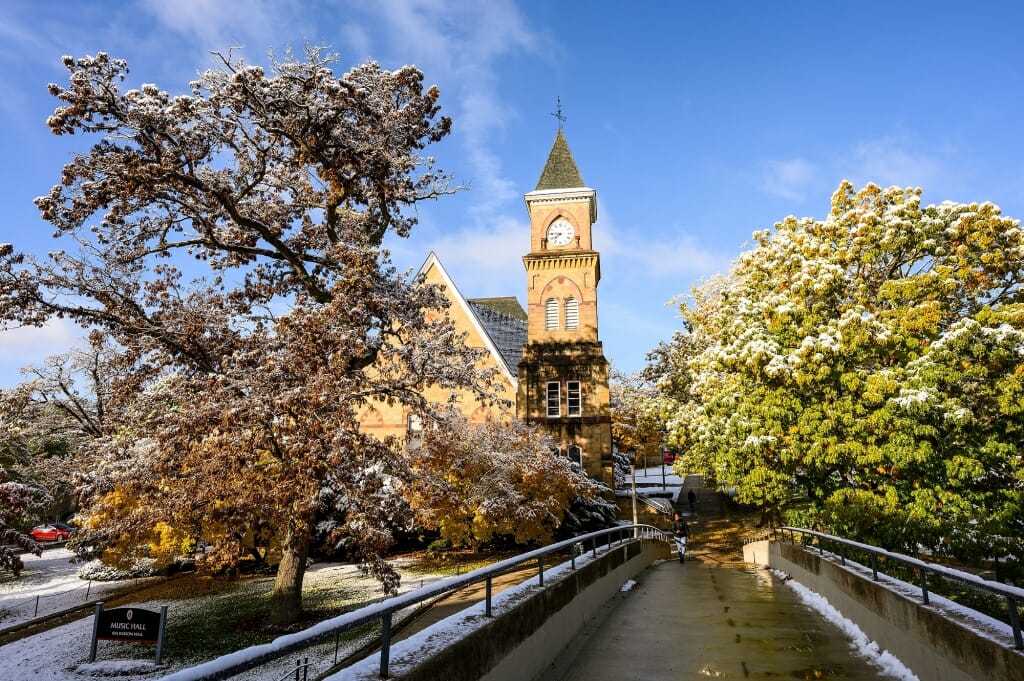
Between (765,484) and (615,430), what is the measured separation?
30.4 m

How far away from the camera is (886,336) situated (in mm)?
15383

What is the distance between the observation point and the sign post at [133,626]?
1301 centimetres

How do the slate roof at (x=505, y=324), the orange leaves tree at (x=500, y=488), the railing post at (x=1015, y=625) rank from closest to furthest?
the railing post at (x=1015, y=625)
the orange leaves tree at (x=500, y=488)
the slate roof at (x=505, y=324)

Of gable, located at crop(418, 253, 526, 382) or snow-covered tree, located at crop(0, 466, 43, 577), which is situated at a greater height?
gable, located at crop(418, 253, 526, 382)

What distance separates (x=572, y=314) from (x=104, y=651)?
28.1m

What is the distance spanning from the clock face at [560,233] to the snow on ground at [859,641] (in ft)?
95.1

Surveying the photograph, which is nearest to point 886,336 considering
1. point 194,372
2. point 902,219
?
point 902,219

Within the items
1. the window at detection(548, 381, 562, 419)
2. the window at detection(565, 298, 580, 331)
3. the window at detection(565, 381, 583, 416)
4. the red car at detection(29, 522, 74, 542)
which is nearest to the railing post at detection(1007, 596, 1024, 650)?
the window at detection(565, 381, 583, 416)

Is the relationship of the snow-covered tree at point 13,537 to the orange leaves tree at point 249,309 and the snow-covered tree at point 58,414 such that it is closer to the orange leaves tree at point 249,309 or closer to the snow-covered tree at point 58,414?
the orange leaves tree at point 249,309

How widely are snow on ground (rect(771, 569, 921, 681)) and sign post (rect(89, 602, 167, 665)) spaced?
1262 centimetres

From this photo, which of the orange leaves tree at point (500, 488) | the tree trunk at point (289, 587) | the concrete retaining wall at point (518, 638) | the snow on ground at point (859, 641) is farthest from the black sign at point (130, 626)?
the snow on ground at point (859, 641)

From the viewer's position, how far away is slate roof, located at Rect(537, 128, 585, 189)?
4009 centimetres

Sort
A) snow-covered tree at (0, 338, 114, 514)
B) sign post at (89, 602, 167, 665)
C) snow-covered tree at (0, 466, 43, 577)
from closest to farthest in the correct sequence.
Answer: snow-covered tree at (0, 466, 43, 577), sign post at (89, 602, 167, 665), snow-covered tree at (0, 338, 114, 514)

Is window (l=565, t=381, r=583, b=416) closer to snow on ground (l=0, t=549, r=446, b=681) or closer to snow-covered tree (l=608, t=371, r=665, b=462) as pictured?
snow-covered tree (l=608, t=371, r=665, b=462)
